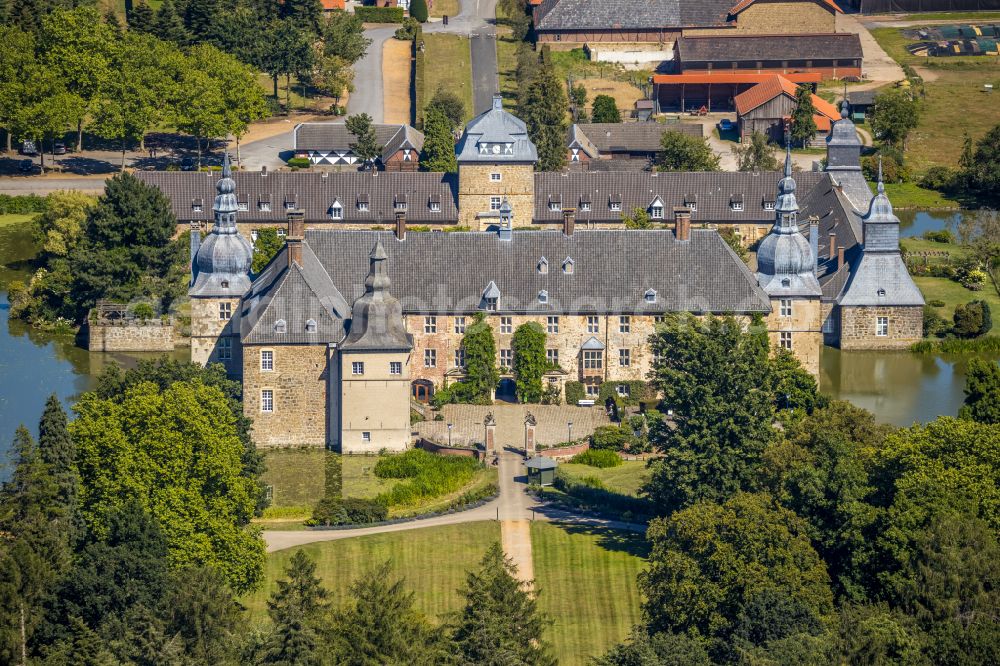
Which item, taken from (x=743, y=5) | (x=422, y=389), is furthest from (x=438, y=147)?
(x=743, y=5)

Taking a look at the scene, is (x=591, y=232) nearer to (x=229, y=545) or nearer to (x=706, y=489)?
(x=706, y=489)

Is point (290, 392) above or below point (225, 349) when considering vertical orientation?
below

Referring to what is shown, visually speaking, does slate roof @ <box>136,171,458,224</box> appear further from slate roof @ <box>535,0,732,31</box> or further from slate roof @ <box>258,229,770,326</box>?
slate roof @ <box>535,0,732,31</box>

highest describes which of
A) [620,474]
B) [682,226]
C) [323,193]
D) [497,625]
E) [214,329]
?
[323,193]

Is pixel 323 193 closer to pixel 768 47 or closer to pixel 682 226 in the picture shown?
pixel 682 226

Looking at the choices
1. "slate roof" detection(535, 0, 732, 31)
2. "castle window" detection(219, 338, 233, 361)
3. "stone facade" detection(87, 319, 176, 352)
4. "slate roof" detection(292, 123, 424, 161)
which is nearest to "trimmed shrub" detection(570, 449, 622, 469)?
"castle window" detection(219, 338, 233, 361)

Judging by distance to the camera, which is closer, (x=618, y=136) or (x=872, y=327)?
(x=872, y=327)
